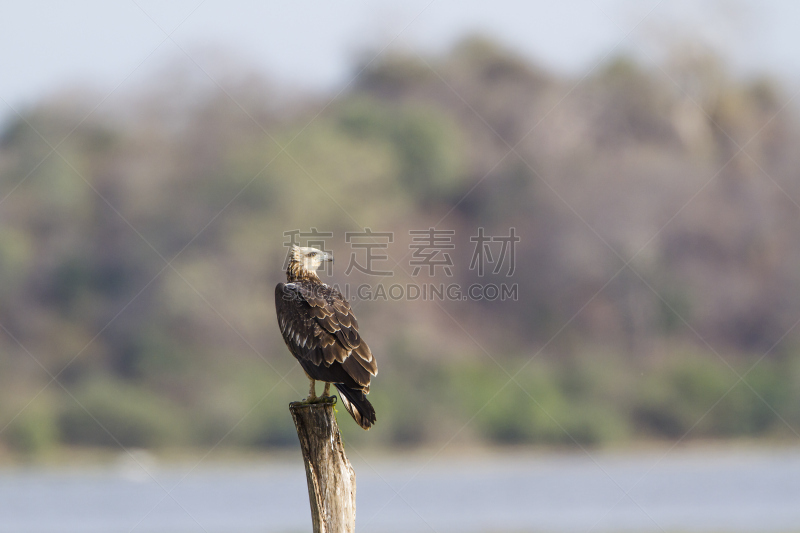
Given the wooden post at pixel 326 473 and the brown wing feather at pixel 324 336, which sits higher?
the brown wing feather at pixel 324 336

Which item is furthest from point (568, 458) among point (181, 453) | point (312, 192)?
point (312, 192)

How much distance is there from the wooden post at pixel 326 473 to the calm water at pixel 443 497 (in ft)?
37.1

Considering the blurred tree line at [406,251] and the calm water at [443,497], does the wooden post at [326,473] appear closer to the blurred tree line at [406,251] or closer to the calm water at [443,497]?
the calm water at [443,497]

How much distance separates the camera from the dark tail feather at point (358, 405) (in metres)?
8.89

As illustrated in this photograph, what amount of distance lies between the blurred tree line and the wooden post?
70.4ft

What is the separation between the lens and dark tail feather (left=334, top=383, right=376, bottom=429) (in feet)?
29.2

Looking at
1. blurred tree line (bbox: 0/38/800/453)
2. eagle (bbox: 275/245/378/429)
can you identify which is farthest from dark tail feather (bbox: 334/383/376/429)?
blurred tree line (bbox: 0/38/800/453)

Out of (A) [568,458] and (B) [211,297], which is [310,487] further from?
(B) [211,297]

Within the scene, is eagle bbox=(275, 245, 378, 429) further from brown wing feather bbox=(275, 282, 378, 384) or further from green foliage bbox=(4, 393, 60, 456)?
green foliage bbox=(4, 393, 60, 456)

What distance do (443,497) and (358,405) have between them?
14977 mm

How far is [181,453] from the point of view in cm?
3244

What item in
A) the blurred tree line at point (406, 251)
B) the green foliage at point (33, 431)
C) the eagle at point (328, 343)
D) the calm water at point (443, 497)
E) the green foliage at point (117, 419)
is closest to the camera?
the eagle at point (328, 343)

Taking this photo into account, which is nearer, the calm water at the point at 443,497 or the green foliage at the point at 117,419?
the calm water at the point at 443,497

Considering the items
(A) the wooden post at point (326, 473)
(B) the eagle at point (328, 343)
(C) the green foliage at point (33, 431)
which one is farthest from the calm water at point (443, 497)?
(A) the wooden post at point (326, 473)
